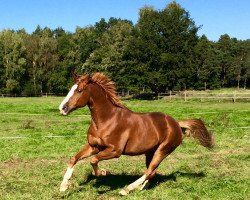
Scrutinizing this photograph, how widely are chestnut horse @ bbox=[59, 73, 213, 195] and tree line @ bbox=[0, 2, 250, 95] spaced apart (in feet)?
93.9

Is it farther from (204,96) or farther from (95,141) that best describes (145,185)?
(204,96)

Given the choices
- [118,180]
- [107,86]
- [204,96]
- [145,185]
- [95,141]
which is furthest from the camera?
[204,96]

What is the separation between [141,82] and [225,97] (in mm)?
15508

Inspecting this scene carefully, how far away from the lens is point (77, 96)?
25.2 feet

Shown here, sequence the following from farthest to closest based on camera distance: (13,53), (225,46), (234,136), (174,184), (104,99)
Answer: (225,46) → (13,53) → (234,136) → (174,184) → (104,99)

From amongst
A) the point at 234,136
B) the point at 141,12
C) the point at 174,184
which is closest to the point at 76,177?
the point at 174,184

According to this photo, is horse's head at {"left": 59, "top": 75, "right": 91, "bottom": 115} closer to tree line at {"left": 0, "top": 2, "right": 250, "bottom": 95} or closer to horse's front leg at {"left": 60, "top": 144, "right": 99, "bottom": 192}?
horse's front leg at {"left": 60, "top": 144, "right": 99, "bottom": 192}

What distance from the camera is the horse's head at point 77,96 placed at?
7500 millimetres

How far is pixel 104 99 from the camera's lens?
8.07m

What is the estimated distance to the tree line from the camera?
6012 cm

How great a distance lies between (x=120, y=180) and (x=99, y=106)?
2176 mm

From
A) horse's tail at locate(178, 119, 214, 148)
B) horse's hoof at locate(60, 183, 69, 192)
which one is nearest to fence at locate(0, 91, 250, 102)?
horse's tail at locate(178, 119, 214, 148)

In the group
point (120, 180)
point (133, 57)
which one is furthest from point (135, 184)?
point (133, 57)

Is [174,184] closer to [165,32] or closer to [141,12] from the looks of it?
[165,32]
